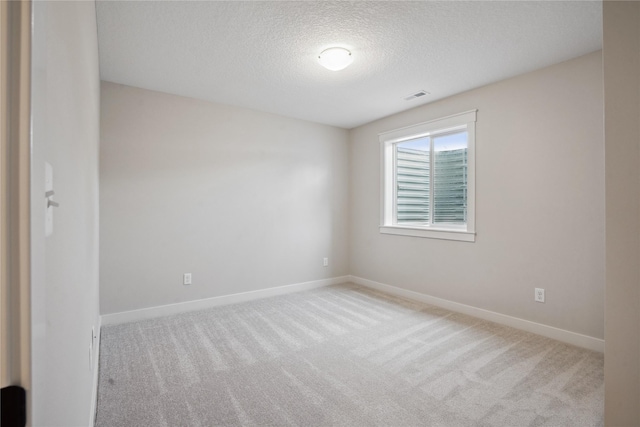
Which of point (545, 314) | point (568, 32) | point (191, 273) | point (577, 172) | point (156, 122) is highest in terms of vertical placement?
point (568, 32)

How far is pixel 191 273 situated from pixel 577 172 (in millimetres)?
3904

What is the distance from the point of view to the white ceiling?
6.47 feet

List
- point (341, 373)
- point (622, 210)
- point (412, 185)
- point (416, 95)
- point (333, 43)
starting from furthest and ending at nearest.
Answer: point (412, 185)
point (416, 95)
point (333, 43)
point (341, 373)
point (622, 210)

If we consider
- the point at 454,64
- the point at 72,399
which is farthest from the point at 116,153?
the point at 454,64

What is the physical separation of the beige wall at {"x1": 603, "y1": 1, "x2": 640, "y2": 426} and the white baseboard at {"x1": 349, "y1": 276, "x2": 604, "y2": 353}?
1510mm

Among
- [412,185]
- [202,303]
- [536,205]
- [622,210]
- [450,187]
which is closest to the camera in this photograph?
[622,210]

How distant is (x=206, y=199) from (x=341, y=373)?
2444mm

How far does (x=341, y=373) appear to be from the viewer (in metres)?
2.15

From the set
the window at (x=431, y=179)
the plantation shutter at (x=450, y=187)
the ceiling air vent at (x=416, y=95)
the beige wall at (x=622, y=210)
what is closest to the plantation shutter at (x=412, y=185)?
the window at (x=431, y=179)

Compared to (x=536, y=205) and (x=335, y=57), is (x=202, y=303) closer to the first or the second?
(x=335, y=57)

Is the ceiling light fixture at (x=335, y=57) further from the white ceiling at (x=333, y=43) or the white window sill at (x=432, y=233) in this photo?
the white window sill at (x=432, y=233)

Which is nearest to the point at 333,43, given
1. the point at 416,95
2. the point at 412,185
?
the point at 416,95

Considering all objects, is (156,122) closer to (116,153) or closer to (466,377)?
(116,153)

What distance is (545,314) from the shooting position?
2.77m
